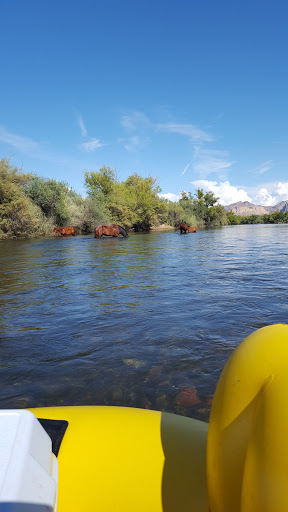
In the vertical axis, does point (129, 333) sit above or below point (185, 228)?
below

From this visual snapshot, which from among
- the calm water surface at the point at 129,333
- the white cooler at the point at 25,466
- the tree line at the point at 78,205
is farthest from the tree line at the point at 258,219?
the white cooler at the point at 25,466

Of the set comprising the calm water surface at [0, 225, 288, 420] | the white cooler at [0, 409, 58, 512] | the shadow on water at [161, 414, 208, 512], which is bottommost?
the calm water surface at [0, 225, 288, 420]

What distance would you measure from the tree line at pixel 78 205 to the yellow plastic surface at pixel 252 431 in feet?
96.1

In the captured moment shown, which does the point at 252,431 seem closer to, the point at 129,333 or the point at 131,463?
the point at 131,463

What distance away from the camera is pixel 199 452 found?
125 centimetres

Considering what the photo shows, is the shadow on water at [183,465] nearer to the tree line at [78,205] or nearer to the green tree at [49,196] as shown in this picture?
the tree line at [78,205]

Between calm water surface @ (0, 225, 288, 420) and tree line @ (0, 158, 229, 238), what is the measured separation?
22716mm

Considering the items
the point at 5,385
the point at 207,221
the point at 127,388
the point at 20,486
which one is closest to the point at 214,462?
the point at 20,486

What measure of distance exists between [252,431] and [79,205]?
137 feet

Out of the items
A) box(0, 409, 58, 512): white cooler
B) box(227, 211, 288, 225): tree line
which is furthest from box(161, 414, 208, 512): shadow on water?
box(227, 211, 288, 225): tree line

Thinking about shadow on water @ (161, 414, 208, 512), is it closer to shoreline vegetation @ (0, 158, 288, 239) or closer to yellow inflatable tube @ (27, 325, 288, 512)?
yellow inflatable tube @ (27, 325, 288, 512)

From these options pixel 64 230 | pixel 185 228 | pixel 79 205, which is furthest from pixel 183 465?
pixel 79 205

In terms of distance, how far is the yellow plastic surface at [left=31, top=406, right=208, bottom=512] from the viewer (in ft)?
3.39

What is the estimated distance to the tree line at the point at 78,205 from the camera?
28.5 m
